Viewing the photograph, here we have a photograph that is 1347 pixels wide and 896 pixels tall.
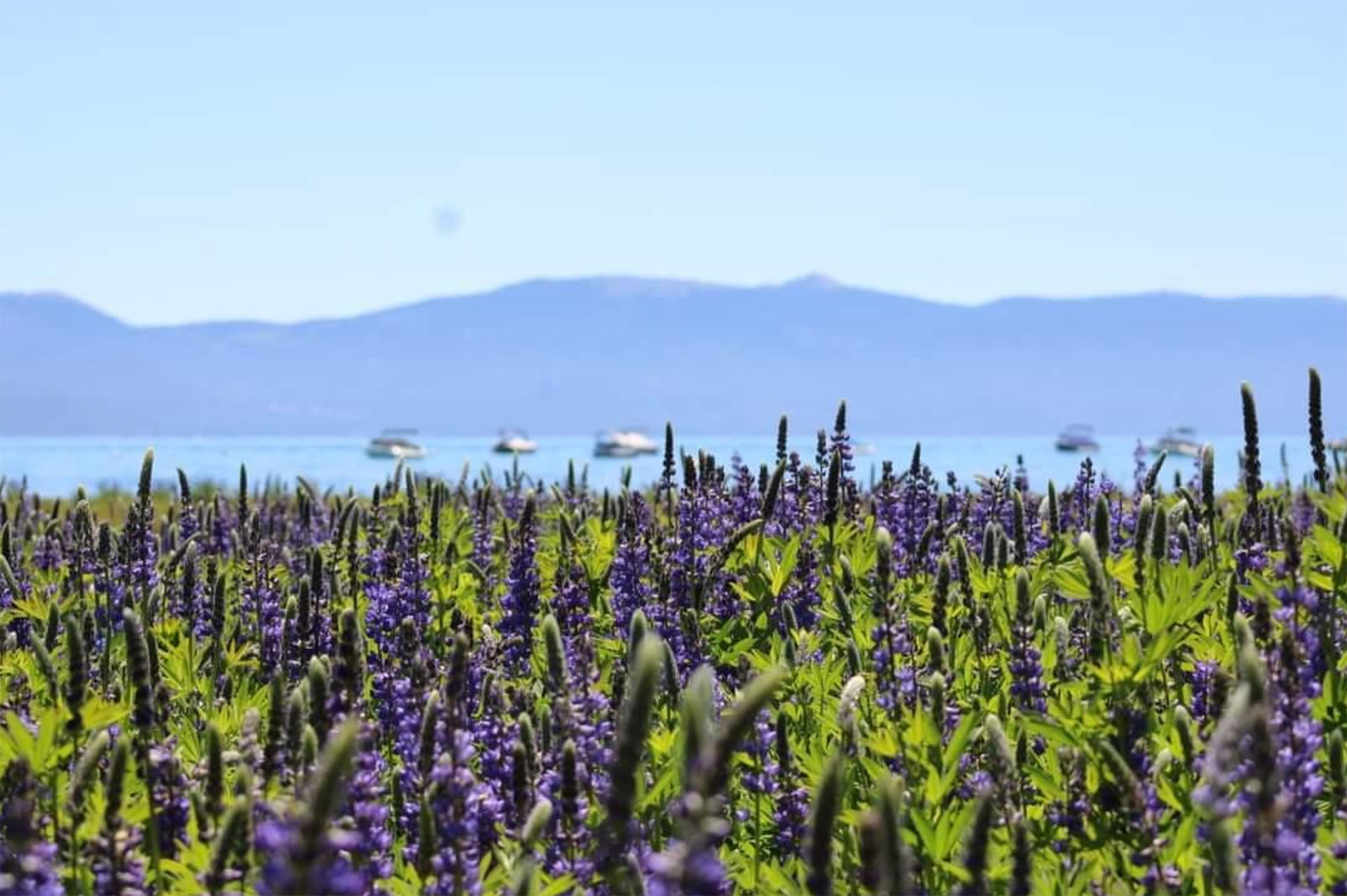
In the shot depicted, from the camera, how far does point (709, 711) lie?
13.0ft

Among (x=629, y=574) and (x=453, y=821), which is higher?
(x=629, y=574)

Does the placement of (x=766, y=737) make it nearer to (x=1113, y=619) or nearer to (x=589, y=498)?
(x=1113, y=619)

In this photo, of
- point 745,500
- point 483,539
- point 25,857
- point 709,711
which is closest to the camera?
point 25,857

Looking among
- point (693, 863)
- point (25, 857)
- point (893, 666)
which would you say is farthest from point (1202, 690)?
point (25, 857)

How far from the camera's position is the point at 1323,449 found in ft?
22.3

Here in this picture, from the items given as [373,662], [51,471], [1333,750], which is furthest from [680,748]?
[51,471]

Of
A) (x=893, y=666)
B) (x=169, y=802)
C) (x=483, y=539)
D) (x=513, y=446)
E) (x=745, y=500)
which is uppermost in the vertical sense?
(x=513, y=446)

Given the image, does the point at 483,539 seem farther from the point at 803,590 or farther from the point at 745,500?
the point at 803,590

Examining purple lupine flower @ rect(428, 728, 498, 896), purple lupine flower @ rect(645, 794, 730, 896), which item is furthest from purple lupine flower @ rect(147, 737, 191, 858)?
purple lupine flower @ rect(645, 794, 730, 896)

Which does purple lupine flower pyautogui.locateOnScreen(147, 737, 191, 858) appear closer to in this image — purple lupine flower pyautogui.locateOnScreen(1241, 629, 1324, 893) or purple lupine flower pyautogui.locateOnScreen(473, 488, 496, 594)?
purple lupine flower pyautogui.locateOnScreen(1241, 629, 1324, 893)

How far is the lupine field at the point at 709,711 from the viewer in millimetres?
3635

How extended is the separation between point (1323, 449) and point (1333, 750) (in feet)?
8.20

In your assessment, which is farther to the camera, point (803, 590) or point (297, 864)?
point (803, 590)

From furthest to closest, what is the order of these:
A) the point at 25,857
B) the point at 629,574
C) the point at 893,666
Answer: the point at 629,574, the point at 893,666, the point at 25,857
